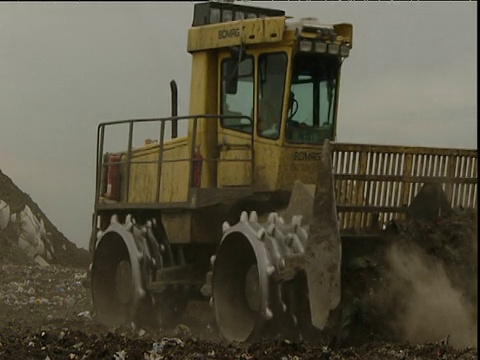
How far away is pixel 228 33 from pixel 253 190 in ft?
5.19

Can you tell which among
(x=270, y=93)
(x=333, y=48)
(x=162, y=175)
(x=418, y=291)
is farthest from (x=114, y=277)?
(x=418, y=291)

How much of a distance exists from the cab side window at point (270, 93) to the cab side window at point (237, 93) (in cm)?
17

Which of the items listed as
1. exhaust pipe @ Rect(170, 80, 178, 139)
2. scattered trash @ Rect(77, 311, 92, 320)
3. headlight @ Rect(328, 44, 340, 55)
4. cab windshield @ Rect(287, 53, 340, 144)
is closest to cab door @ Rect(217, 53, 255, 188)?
cab windshield @ Rect(287, 53, 340, 144)

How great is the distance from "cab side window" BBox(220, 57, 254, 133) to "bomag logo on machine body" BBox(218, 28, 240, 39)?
0.81 feet

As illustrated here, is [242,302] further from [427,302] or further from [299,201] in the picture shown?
[427,302]

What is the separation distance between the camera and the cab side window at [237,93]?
37.3ft

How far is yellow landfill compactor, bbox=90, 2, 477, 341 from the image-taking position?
980 cm

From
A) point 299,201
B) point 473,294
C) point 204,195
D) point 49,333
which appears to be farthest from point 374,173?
point 49,333

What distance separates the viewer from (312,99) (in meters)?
11.1

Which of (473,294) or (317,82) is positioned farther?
(317,82)

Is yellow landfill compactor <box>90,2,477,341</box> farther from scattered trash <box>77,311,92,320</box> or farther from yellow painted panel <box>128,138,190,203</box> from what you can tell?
scattered trash <box>77,311,92,320</box>

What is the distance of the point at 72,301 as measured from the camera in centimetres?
1630

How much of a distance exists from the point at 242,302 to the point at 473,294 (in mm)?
2212

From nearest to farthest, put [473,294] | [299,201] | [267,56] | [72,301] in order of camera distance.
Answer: [473,294]
[299,201]
[267,56]
[72,301]
